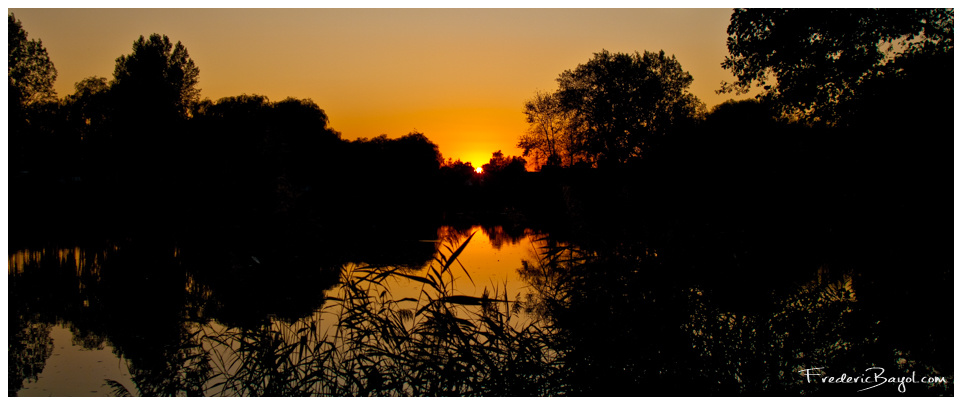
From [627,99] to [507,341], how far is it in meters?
35.6

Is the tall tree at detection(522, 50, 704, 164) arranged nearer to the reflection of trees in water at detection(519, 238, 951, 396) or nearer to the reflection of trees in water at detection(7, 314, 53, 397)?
the reflection of trees in water at detection(519, 238, 951, 396)

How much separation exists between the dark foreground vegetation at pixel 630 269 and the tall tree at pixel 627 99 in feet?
38.7

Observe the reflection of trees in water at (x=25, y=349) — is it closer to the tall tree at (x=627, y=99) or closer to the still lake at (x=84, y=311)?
the still lake at (x=84, y=311)

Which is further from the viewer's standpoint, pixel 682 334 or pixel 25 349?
pixel 25 349

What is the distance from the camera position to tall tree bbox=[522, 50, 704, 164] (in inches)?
1613

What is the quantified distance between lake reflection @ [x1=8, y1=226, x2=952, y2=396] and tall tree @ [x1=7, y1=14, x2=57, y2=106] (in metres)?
24.4

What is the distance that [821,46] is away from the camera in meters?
20.0

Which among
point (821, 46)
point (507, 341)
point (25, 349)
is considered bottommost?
point (25, 349)

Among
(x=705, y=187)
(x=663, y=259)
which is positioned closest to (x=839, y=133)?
(x=705, y=187)

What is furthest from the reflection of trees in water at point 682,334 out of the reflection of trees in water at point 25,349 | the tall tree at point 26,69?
the tall tree at point 26,69

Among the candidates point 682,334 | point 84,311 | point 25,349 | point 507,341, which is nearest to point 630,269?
point 682,334

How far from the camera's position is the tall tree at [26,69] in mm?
29625

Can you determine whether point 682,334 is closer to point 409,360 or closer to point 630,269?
point 630,269

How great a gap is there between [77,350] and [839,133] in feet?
60.1
